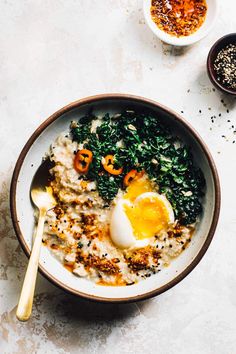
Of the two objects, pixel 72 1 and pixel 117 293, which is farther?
pixel 72 1

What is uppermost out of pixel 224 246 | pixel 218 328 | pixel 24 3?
pixel 24 3

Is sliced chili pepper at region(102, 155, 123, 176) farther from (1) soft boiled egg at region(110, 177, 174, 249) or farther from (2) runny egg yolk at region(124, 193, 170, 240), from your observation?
(2) runny egg yolk at region(124, 193, 170, 240)

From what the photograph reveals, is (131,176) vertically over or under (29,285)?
over

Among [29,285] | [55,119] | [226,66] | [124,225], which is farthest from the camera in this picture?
[226,66]

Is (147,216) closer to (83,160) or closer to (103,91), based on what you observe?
(83,160)

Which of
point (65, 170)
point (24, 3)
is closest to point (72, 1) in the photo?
point (24, 3)

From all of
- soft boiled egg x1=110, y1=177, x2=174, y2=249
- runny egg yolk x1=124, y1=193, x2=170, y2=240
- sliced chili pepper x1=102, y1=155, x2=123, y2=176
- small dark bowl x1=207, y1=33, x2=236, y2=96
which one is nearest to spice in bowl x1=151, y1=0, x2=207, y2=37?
small dark bowl x1=207, y1=33, x2=236, y2=96

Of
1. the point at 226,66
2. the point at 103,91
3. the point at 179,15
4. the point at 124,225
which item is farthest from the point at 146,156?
the point at 179,15

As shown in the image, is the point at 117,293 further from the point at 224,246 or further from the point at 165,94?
the point at 165,94
